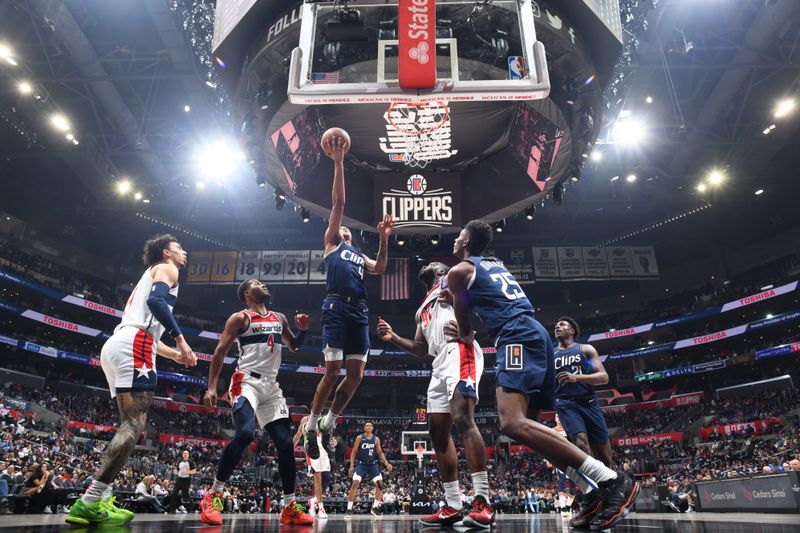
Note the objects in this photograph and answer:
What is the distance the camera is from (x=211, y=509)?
164 inches

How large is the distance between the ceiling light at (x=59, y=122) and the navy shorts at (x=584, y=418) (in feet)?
72.2

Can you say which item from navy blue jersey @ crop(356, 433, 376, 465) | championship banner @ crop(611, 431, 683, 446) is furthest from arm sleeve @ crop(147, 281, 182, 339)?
championship banner @ crop(611, 431, 683, 446)

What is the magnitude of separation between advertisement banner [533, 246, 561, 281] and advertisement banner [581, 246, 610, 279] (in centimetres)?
170

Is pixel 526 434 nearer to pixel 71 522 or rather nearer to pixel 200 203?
pixel 71 522

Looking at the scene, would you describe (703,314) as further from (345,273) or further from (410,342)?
(345,273)

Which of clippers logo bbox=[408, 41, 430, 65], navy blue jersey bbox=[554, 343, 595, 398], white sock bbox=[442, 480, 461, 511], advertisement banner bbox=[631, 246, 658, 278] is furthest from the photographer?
advertisement banner bbox=[631, 246, 658, 278]

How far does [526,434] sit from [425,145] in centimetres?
801

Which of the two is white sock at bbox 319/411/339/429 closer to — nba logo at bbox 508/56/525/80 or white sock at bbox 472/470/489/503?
white sock at bbox 472/470/489/503

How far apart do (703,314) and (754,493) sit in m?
21.9

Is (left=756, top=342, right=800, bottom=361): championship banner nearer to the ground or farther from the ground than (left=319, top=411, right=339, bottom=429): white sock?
farther from the ground

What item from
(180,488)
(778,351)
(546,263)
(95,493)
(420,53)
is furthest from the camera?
(546,263)

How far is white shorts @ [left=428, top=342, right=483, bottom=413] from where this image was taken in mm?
4250

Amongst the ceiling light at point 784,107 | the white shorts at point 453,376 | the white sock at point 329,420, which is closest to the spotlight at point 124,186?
the white sock at point 329,420

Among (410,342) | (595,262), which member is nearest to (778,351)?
(595,262)
